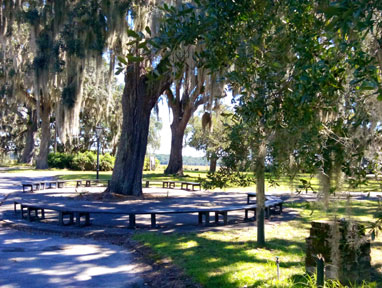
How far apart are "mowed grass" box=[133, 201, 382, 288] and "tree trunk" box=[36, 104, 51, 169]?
85.3ft

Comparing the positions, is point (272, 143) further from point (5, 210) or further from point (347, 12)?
point (5, 210)

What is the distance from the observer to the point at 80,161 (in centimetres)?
3369

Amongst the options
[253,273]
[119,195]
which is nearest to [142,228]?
[253,273]

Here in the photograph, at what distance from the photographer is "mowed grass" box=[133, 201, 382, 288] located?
5.01m

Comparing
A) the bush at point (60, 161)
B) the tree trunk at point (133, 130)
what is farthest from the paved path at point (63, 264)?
the bush at point (60, 161)

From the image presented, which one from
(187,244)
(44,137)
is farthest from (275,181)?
(44,137)

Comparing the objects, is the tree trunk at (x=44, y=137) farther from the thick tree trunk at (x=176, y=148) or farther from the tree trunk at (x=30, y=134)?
the thick tree trunk at (x=176, y=148)

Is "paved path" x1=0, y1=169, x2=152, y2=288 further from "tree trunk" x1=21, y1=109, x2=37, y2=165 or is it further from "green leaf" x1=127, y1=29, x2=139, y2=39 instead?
"tree trunk" x1=21, y1=109, x2=37, y2=165

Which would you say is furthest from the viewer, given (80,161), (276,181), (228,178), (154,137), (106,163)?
(154,137)

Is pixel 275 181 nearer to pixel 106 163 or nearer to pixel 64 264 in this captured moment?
pixel 64 264

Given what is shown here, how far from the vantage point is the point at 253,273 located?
5285mm

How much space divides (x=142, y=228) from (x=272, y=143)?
5.53 meters

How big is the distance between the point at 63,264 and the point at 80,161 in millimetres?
28369

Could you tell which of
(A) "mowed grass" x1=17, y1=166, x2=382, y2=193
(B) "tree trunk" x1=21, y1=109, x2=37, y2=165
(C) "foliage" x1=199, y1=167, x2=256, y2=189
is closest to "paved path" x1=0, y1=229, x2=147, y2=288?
(C) "foliage" x1=199, y1=167, x2=256, y2=189
